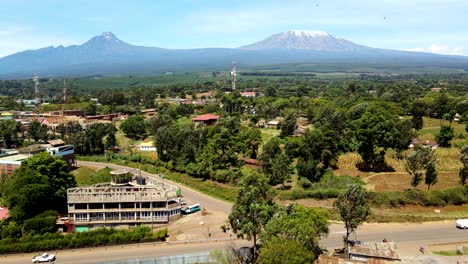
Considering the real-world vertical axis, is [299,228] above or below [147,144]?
above

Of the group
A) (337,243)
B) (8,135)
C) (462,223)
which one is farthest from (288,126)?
(8,135)

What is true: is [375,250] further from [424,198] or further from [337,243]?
[424,198]

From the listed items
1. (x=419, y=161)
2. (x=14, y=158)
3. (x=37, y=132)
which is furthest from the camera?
(x=37, y=132)

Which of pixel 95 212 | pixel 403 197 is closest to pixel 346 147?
pixel 403 197

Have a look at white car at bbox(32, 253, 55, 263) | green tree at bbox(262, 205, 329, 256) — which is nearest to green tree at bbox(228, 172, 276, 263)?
green tree at bbox(262, 205, 329, 256)

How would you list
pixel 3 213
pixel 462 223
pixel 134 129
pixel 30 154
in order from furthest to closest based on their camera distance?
pixel 134 129, pixel 30 154, pixel 3 213, pixel 462 223

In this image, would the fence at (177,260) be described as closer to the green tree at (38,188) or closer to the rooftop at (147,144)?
the green tree at (38,188)

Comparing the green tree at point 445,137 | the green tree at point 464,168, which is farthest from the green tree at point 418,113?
the green tree at point 464,168
